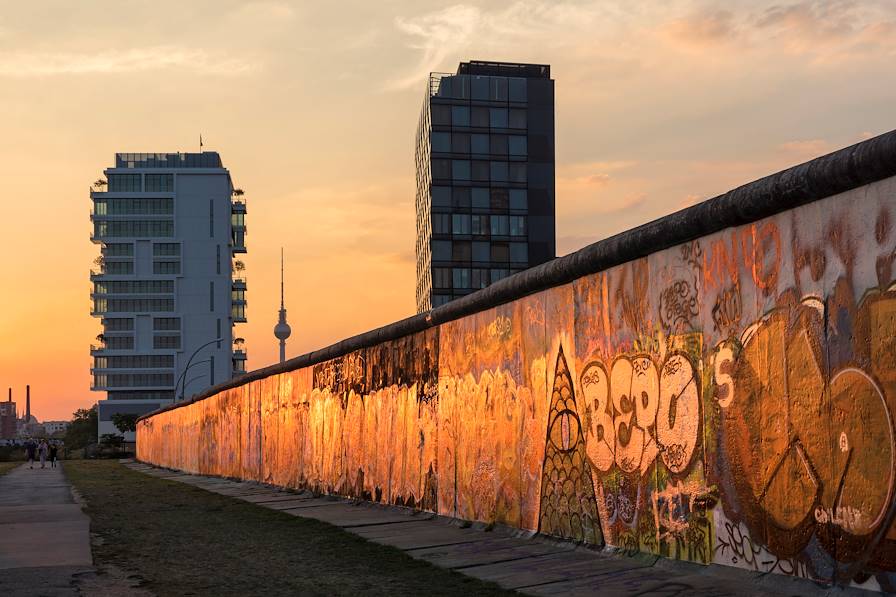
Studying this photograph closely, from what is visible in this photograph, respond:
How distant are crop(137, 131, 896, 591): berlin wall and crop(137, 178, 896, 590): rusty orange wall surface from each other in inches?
0.7

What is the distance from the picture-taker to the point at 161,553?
39.9 feet

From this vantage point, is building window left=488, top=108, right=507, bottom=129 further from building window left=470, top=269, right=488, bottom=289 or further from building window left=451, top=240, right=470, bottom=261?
building window left=470, top=269, right=488, bottom=289

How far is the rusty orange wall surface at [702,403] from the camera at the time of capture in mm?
7008

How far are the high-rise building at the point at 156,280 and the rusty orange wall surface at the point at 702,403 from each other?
156 m

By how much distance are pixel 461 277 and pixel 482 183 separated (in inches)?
392

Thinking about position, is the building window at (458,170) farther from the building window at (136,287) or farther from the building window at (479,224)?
the building window at (136,287)

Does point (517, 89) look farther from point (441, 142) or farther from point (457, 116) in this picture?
point (441, 142)

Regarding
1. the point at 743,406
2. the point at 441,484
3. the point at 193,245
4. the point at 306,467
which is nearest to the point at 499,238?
the point at 193,245

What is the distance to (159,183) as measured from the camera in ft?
548

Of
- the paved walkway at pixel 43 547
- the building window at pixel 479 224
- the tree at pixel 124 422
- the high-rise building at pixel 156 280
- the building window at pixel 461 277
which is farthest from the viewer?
the high-rise building at pixel 156 280

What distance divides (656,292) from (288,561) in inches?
183

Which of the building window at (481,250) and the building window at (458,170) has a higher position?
the building window at (458,170)

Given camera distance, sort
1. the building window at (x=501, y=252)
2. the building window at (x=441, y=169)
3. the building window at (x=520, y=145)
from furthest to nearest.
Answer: the building window at (x=520, y=145), the building window at (x=501, y=252), the building window at (x=441, y=169)

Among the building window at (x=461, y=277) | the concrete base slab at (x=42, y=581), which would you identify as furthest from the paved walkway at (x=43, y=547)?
the building window at (x=461, y=277)
